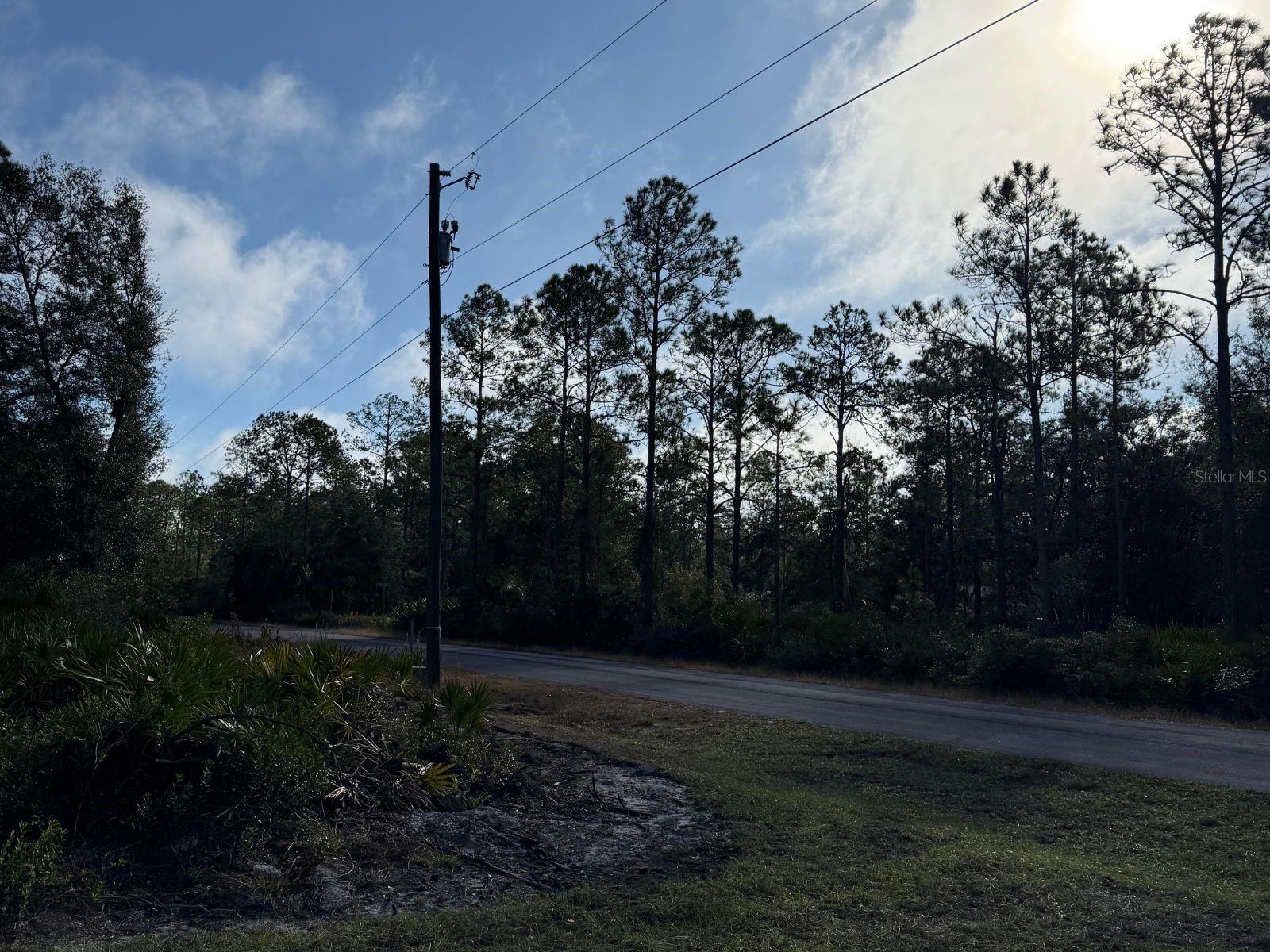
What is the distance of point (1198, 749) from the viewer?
37.4ft

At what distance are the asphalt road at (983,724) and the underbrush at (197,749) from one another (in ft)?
11.9

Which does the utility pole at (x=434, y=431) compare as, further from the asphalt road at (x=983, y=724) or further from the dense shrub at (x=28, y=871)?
the dense shrub at (x=28, y=871)

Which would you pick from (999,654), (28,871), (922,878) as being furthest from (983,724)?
(28,871)

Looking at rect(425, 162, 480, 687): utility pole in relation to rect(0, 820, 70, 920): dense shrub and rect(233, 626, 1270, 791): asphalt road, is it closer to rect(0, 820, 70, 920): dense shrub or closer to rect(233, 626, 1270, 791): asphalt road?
rect(233, 626, 1270, 791): asphalt road

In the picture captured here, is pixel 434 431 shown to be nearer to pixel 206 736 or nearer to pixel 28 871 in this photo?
pixel 206 736

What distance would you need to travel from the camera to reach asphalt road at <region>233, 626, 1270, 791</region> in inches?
412

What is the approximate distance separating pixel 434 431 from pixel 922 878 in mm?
11694

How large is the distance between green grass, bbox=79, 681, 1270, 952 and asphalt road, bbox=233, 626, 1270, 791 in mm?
1196

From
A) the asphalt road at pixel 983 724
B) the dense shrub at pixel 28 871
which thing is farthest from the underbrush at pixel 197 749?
the asphalt road at pixel 983 724

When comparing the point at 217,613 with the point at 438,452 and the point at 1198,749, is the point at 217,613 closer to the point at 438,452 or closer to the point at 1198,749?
the point at 438,452

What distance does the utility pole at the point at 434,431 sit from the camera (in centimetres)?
1477

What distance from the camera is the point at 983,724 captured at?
1382 cm

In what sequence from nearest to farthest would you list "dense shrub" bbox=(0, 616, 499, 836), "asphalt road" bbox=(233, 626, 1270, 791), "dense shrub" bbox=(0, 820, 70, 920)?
"dense shrub" bbox=(0, 820, 70, 920) < "dense shrub" bbox=(0, 616, 499, 836) < "asphalt road" bbox=(233, 626, 1270, 791)

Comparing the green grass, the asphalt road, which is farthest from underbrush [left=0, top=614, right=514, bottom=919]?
the asphalt road
